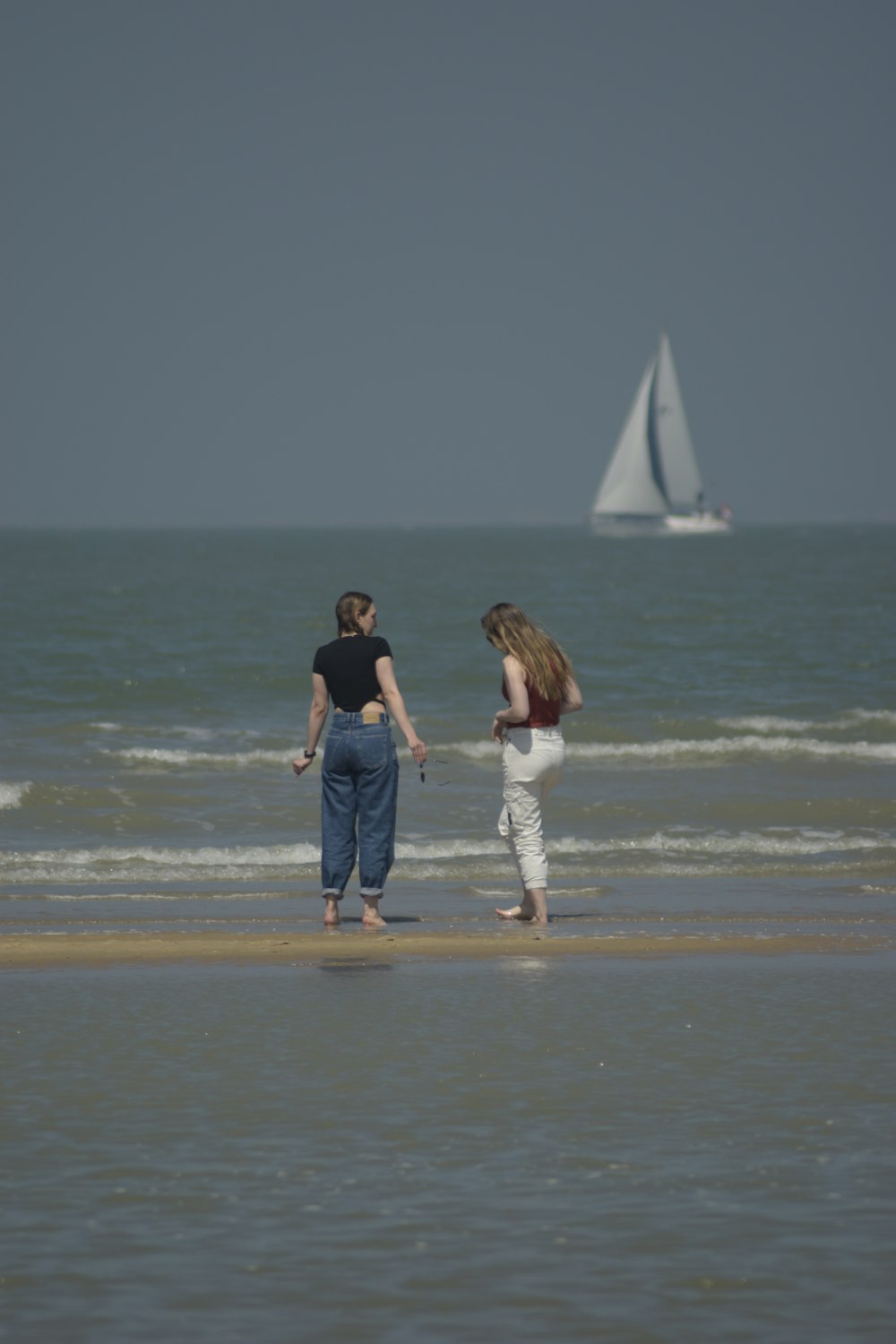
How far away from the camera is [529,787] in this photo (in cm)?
825

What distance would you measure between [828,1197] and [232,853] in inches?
315

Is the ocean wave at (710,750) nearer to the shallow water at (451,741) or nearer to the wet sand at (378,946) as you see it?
the shallow water at (451,741)

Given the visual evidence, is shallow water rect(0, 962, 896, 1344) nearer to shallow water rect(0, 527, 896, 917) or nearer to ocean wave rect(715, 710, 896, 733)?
shallow water rect(0, 527, 896, 917)

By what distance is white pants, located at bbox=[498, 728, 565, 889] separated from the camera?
322 inches

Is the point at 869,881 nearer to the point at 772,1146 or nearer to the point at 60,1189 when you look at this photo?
the point at 772,1146

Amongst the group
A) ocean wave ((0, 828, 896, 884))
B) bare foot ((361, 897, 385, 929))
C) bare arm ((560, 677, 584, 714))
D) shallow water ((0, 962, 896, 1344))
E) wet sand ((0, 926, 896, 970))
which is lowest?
shallow water ((0, 962, 896, 1344))

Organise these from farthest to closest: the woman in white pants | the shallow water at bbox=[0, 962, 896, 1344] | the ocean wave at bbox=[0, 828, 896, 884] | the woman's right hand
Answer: the ocean wave at bbox=[0, 828, 896, 884] → the woman in white pants → the woman's right hand → the shallow water at bbox=[0, 962, 896, 1344]

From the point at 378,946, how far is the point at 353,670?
1.29m

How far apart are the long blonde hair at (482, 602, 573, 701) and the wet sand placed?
115 cm

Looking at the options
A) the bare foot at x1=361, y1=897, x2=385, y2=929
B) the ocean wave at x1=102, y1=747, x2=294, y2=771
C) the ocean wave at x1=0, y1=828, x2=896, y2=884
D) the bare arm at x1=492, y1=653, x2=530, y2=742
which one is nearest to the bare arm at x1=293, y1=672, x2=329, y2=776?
the bare foot at x1=361, y1=897, x2=385, y2=929

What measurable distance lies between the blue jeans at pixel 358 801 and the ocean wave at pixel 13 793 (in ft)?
21.9

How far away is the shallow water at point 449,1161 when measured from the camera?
10.9 ft

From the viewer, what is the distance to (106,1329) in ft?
10.5

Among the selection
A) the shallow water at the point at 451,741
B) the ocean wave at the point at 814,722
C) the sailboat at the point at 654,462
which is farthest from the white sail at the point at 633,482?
the ocean wave at the point at 814,722
